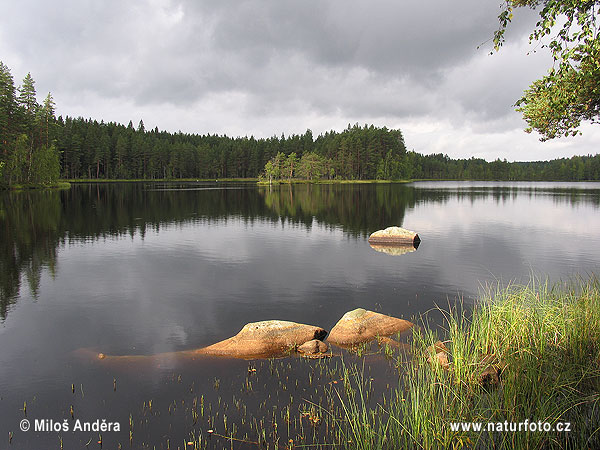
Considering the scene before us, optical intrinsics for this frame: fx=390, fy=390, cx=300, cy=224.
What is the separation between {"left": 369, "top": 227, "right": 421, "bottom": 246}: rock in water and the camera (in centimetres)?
3284

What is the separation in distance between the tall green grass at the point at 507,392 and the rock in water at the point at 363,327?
223cm

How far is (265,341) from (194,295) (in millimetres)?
7724

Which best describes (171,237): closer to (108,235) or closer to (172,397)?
(108,235)

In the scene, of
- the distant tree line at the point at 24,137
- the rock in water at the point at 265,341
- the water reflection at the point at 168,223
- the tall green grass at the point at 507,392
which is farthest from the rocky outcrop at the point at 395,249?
the distant tree line at the point at 24,137

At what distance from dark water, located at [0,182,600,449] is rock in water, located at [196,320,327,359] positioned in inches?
28.2

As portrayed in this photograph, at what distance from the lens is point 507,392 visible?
8.05 meters

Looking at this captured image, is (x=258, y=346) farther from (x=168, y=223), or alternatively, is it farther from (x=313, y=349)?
(x=168, y=223)

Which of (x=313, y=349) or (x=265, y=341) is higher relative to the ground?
(x=265, y=341)

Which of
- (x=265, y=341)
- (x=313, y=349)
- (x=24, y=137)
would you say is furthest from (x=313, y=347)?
(x=24, y=137)

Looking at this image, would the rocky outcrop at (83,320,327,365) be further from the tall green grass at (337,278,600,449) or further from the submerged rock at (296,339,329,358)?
the tall green grass at (337,278,600,449)
